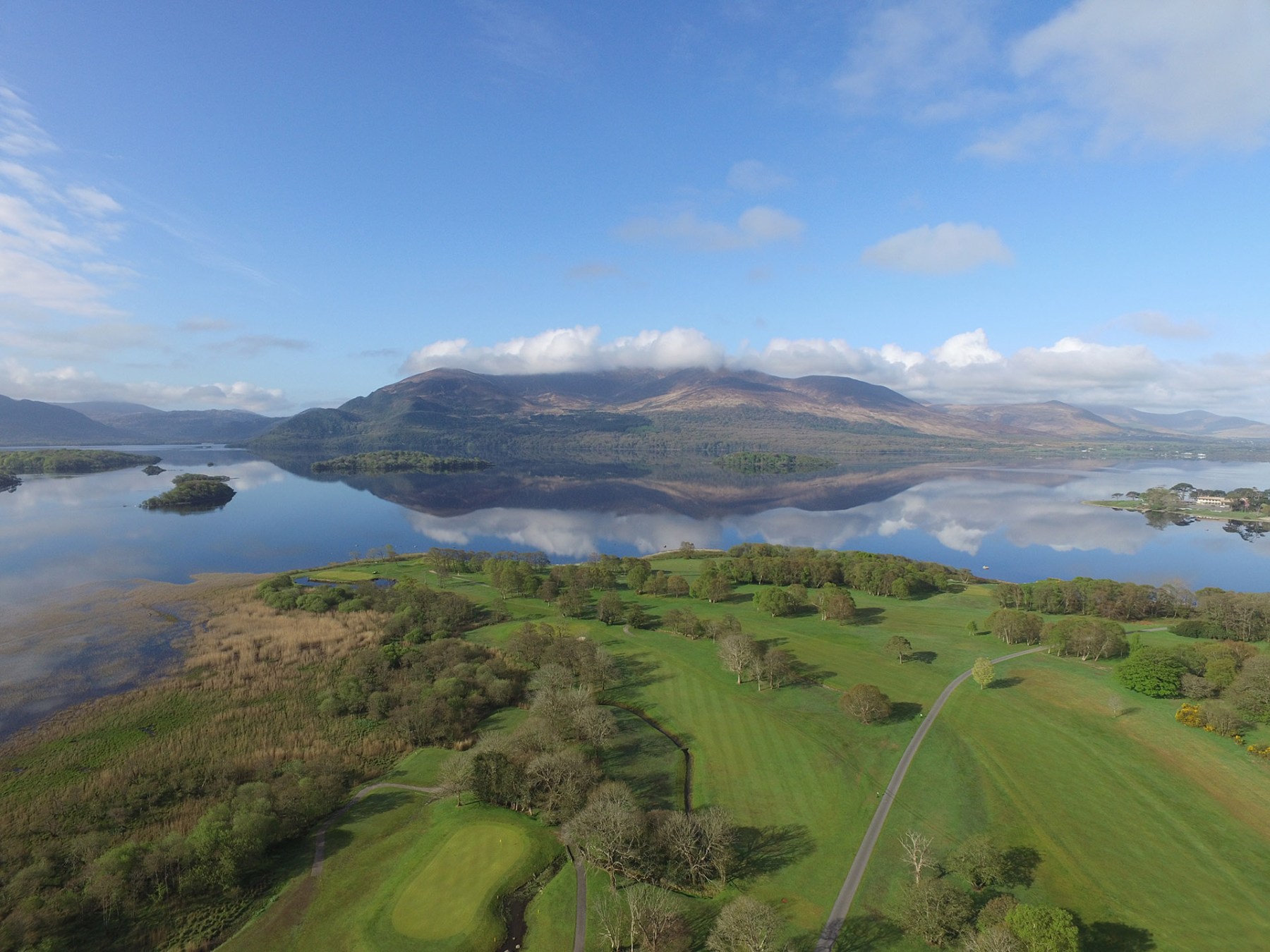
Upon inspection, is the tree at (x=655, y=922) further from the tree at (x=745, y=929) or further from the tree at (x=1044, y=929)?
the tree at (x=1044, y=929)

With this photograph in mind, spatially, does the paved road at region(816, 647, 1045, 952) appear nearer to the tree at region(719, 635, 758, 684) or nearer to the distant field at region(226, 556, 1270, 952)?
the distant field at region(226, 556, 1270, 952)

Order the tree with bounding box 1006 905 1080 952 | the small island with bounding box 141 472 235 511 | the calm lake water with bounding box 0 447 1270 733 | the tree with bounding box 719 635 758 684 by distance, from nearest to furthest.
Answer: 1. the tree with bounding box 1006 905 1080 952
2. the tree with bounding box 719 635 758 684
3. the calm lake water with bounding box 0 447 1270 733
4. the small island with bounding box 141 472 235 511

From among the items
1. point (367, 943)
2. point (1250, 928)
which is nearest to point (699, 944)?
point (367, 943)

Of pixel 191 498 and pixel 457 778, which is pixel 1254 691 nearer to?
pixel 457 778

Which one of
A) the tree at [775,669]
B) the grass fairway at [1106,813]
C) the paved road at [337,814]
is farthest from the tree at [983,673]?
the paved road at [337,814]

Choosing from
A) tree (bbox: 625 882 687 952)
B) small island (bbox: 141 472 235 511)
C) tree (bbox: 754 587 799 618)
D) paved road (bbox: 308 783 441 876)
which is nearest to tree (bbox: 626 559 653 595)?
tree (bbox: 754 587 799 618)

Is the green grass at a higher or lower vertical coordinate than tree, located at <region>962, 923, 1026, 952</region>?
lower

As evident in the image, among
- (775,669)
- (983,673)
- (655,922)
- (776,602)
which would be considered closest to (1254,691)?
(983,673)

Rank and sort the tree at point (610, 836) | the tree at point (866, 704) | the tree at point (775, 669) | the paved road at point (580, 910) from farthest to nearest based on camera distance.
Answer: the tree at point (775, 669)
the tree at point (866, 704)
the tree at point (610, 836)
the paved road at point (580, 910)
